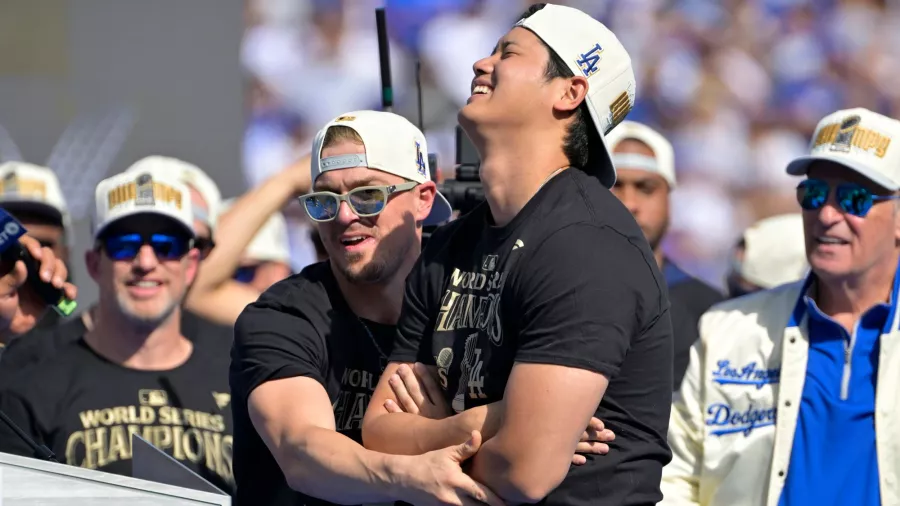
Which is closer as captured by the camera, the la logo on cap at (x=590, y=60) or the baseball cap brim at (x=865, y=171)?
the la logo on cap at (x=590, y=60)

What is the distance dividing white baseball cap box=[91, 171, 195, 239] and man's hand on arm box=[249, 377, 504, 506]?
1599mm

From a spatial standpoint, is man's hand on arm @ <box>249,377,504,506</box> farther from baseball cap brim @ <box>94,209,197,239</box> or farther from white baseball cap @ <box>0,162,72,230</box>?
white baseball cap @ <box>0,162,72,230</box>

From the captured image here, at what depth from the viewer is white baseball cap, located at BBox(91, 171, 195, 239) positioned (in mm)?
4691

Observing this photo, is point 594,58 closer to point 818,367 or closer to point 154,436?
point 818,367

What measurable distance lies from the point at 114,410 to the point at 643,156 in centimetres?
267

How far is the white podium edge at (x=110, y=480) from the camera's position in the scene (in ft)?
6.90

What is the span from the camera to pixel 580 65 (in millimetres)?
2902

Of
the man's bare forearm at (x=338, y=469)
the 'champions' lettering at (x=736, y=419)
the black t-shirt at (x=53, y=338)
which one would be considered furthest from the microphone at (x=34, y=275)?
the 'champions' lettering at (x=736, y=419)

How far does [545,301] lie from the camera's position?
102 inches

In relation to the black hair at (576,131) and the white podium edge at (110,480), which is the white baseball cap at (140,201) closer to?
the black hair at (576,131)

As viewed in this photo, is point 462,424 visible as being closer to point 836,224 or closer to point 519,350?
point 519,350

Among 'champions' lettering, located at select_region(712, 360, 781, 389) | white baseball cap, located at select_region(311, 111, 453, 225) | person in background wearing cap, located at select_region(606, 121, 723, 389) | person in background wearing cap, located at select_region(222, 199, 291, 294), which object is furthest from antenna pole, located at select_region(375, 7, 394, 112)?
person in background wearing cap, located at select_region(222, 199, 291, 294)

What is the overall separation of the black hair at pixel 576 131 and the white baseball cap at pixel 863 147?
1.53 meters

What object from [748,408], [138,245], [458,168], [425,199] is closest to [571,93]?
[425,199]
